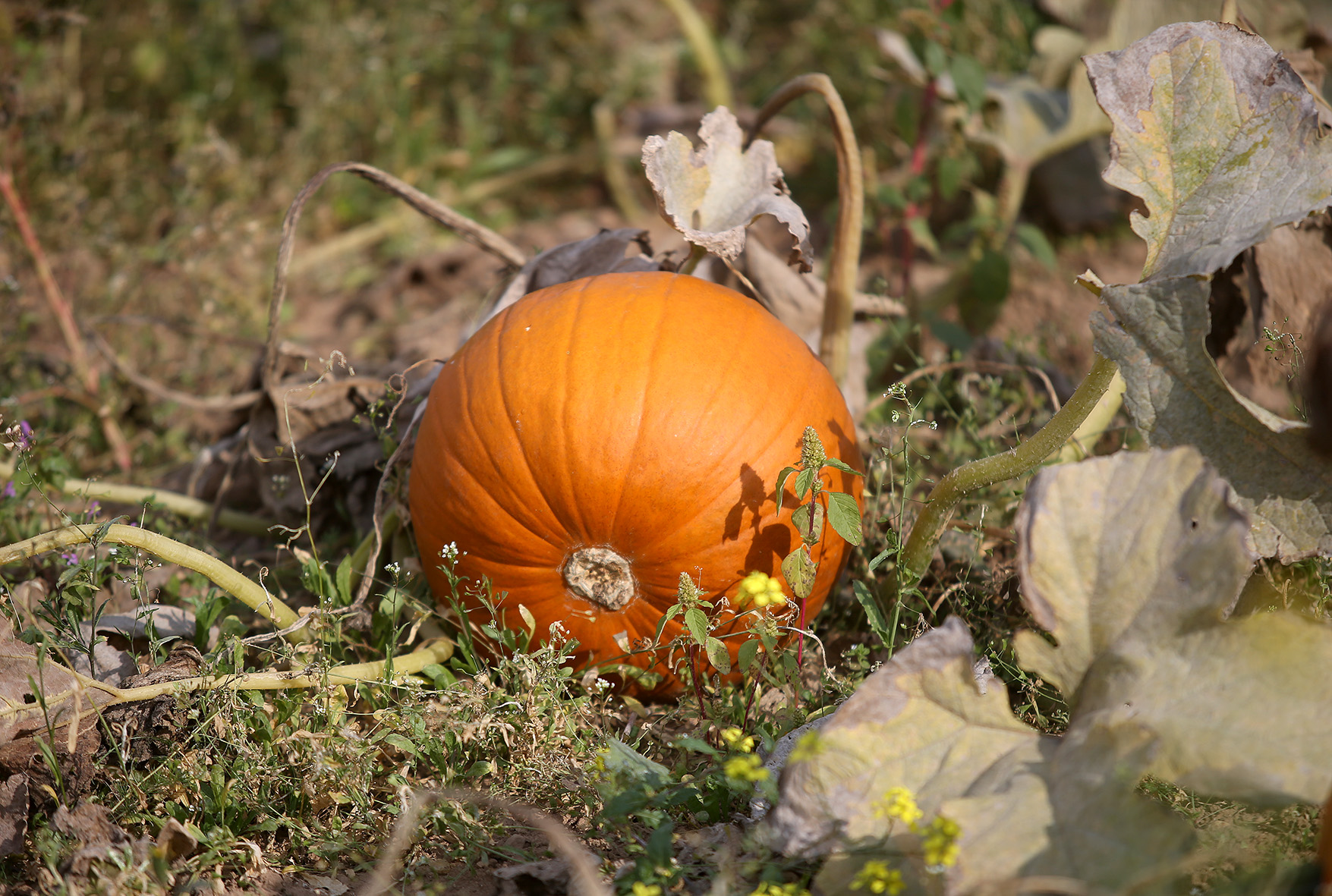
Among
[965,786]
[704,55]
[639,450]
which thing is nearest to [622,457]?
[639,450]

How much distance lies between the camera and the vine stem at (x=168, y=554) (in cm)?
189

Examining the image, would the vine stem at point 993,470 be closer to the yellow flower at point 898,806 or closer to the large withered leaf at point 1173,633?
the large withered leaf at point 1173,633

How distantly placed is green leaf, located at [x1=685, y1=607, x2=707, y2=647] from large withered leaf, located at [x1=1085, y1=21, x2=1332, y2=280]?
3.58 ft

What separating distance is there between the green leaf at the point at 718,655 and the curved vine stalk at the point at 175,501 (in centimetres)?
139

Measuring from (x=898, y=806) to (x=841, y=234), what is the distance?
5.20 ft

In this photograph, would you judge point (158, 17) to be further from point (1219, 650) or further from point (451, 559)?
point (1219, 650)

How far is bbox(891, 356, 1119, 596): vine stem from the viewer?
6.22 ft

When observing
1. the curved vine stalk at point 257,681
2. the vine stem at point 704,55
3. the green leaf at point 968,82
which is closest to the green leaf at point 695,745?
the curved vine stalk at point 257,681

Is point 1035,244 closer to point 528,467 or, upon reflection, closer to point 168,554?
point 528,467

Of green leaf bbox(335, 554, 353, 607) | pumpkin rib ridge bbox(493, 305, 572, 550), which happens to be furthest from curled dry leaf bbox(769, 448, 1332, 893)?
green leaf bbox(335, 554, 353, 607)

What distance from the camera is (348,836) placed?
6.05ft

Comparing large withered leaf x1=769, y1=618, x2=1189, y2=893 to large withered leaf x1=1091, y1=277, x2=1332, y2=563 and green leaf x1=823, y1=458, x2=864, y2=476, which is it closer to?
green leaf x1=823, y1=458, x2=864, y2=476

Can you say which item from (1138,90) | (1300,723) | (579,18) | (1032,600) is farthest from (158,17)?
(1300,723)

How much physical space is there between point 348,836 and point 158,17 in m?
4.25
